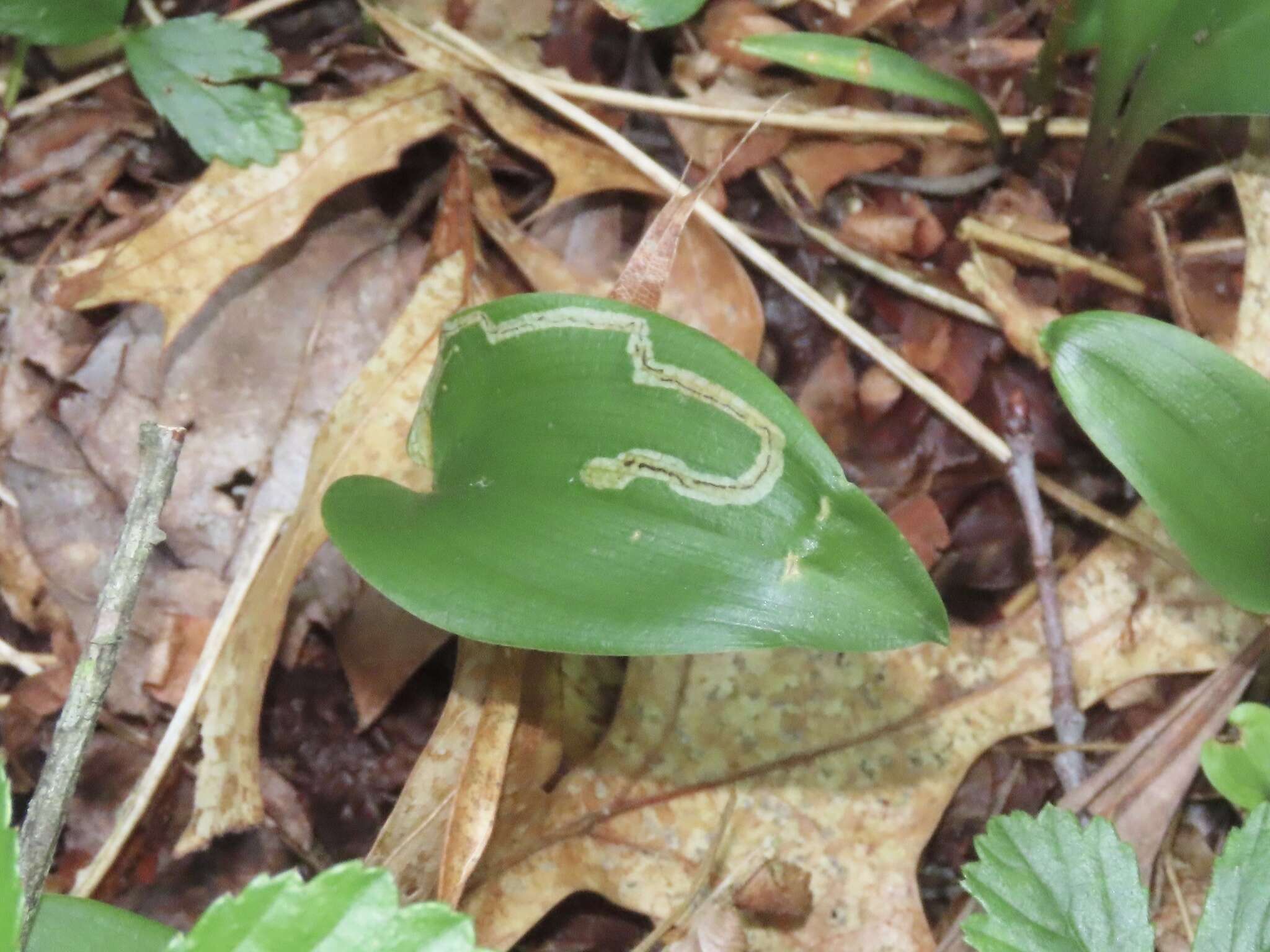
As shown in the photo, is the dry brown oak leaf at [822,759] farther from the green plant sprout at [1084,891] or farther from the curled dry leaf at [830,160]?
the curled dry leaf at [830,160]

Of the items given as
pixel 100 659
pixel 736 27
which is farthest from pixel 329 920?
pixel 736 27

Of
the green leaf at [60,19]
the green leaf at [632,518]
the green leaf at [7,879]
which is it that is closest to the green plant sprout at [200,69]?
the green leaf at [60,19]

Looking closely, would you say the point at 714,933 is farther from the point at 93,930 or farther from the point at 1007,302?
the point at 1007,302

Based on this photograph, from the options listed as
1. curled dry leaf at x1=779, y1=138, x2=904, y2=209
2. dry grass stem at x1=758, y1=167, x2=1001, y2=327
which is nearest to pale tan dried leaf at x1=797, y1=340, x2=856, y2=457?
dry grass stem at x1=758, y1=167, x2=1001, y2=327

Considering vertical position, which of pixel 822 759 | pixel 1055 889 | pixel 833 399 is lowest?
pixel 822 759

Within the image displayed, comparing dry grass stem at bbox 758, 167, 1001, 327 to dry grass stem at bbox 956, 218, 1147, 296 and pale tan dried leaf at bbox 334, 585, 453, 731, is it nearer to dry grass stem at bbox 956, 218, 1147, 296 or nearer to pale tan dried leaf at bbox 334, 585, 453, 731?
dry grass stem at bbox 956, 218, 1147, 296

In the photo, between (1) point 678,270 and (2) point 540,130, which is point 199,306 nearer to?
(2) point 540,130

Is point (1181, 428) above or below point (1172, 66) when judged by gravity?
below
